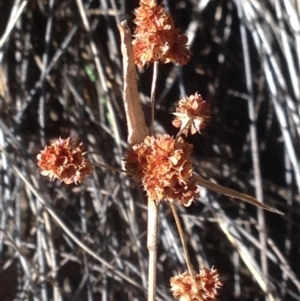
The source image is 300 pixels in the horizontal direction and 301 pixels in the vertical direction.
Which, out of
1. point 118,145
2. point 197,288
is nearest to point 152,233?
point 197,288

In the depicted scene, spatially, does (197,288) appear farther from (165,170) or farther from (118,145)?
(118,145)

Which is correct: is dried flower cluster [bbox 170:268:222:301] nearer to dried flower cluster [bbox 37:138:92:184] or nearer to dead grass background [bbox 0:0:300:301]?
dried flower cluster [bbox 37:138:92:184]

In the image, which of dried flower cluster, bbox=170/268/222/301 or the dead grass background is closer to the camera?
dried flower cluster, bbox=170/268/222/301

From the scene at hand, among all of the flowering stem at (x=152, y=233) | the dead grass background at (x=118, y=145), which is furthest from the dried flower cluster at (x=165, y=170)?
the dead grass background at (x=118, y=145)

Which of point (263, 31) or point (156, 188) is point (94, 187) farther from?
point (156, 188)

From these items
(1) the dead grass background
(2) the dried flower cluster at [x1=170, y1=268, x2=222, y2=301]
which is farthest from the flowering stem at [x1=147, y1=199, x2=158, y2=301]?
(1) the dead grass background

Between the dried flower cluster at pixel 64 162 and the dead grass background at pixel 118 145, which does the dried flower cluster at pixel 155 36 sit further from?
the dead grass background at pixel 118 145
